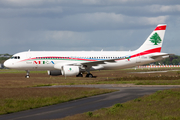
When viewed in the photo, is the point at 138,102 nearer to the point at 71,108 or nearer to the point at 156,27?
the point at 71,108

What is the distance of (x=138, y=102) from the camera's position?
19125 mm

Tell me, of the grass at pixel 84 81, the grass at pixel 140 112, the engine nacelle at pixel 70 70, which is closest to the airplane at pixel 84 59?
the engine nacelle at pixel 70 70

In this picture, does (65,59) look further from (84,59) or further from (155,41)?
(155,41)

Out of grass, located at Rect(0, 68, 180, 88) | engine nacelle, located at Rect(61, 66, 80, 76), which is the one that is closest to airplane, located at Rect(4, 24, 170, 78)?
engine nacelle, located at Rect(61, 66, 80, 76)

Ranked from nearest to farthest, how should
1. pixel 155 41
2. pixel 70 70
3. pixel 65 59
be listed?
pixel 70 70
pixel 65 59
pixel 155 41

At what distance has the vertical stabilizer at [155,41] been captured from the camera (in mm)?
54031

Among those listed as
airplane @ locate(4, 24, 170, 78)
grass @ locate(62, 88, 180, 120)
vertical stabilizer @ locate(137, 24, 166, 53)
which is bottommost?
grass @ locate(62, 88, 180, 120)

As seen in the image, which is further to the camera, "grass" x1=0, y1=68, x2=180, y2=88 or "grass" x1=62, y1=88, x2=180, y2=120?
"grass" x1=0, y1=68, x2=180, y2=88

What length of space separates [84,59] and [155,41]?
1286 centimetres

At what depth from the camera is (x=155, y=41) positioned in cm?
5419

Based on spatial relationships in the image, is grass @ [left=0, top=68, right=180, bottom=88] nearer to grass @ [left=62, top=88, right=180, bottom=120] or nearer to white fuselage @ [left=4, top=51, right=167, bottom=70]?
white fuselage @ [left=4, top=51, right=167, bottom=70]

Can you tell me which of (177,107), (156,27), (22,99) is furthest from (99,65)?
(177,107)

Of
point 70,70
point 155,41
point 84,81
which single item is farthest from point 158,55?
point 84,81

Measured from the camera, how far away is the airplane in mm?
50062
